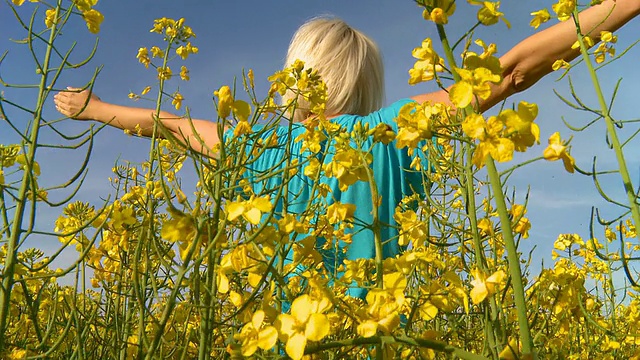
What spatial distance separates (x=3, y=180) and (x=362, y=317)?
115cm

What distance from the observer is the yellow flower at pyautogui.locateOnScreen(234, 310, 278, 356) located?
2.90 feet

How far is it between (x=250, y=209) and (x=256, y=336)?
23cm

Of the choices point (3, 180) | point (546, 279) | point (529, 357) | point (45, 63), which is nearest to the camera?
point (529, 357)

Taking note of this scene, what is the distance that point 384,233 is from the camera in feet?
10.1

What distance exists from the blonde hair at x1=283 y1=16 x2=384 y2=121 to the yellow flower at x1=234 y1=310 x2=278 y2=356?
2640 millimetres

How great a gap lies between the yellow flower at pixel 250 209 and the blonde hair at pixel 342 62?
8.33ft

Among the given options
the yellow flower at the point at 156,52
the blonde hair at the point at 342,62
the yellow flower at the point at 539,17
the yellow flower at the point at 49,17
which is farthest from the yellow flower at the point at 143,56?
the yellow flower at the point at 539,17

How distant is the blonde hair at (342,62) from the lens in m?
3.63

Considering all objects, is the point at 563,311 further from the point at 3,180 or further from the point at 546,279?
the point at 3,180

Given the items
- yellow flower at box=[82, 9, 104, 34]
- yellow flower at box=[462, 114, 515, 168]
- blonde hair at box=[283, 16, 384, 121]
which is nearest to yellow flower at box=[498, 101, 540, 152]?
yellow flower at box=[462, 114, 515, 168]

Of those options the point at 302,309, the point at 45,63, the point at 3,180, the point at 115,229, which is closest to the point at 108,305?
the point at 115,229

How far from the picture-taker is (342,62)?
→ 12.1 feet

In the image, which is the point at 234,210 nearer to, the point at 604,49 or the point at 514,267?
the point at 514,267

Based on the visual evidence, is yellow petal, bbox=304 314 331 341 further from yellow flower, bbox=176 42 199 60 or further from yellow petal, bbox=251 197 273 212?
yellow flower, bbox=176 42 199 60
